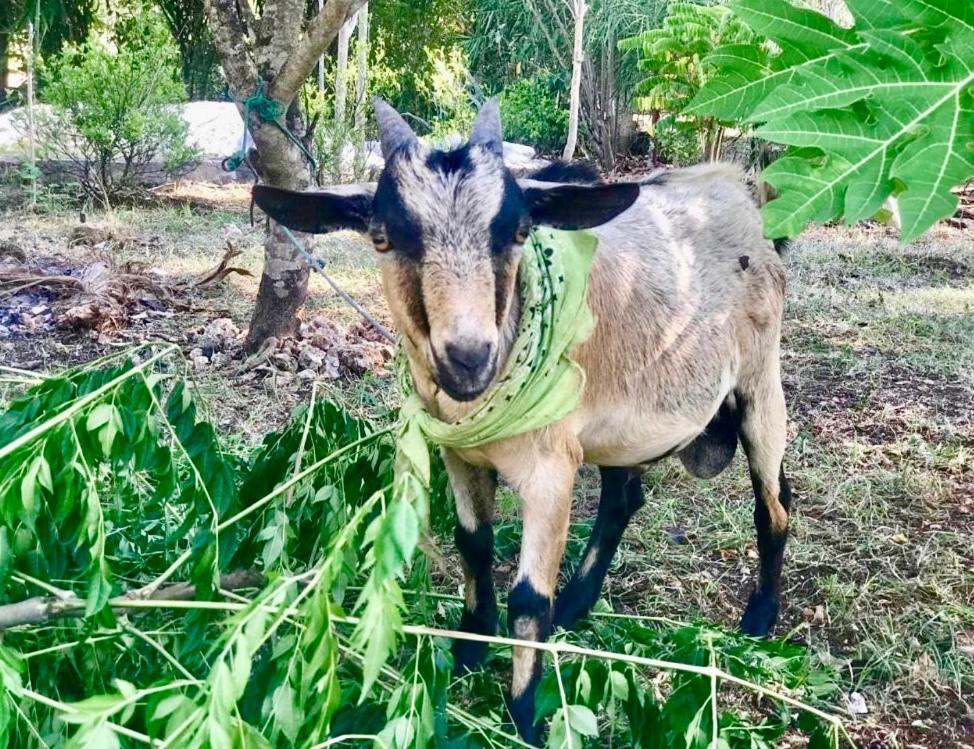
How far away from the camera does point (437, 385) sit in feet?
8.39

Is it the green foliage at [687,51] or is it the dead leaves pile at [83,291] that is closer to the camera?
the dead leaves pile at [83,291]

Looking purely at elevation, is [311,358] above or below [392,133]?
below

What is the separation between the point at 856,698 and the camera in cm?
316

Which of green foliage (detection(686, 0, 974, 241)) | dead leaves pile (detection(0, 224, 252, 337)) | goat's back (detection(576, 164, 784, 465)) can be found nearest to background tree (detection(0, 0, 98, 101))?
dead leaves pile (detection(0, 224, 252, 337))

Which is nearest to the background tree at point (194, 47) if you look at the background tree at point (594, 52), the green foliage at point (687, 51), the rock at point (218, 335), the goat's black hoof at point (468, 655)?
the background tree at point (594, 52)

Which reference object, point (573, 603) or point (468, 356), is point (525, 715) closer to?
point (573, 603)

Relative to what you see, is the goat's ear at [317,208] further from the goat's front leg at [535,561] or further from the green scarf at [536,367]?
the goat's front leg at [535,561]

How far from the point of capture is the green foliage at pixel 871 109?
1573mm

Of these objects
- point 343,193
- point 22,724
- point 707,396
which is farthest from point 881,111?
point 22,724

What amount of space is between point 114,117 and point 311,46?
6607 mm

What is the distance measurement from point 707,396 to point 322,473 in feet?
4.31

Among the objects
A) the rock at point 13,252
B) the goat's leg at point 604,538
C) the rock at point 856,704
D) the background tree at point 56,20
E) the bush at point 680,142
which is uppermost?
the background tree at point 56,20

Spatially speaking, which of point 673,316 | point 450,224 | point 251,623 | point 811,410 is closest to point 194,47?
point 811,410

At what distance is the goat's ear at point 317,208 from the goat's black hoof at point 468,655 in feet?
4.79
